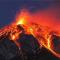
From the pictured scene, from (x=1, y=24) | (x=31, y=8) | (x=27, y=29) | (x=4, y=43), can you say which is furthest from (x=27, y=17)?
(x=4, y=43)

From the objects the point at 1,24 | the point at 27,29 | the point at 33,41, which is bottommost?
the point at 33,41

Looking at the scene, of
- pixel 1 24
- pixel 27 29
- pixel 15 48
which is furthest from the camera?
pixel 1 24

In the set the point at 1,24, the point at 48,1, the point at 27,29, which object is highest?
the point at 48,1

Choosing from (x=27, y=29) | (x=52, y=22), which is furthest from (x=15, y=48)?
(x=52, y=22)

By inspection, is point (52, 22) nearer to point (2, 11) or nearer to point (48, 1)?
point (48, 1)

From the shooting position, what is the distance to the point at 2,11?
121 inches

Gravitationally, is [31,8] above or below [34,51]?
above

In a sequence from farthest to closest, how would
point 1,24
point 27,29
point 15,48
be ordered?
point 1,24
point 27,29
point 15,48

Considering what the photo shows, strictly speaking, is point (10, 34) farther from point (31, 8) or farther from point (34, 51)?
point (31, 8)

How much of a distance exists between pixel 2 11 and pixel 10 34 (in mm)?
700

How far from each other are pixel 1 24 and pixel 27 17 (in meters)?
0.33

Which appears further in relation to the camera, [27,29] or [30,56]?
[27,29]

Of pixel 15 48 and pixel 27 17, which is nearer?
pixel 15 48

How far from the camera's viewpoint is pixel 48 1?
312 cm
